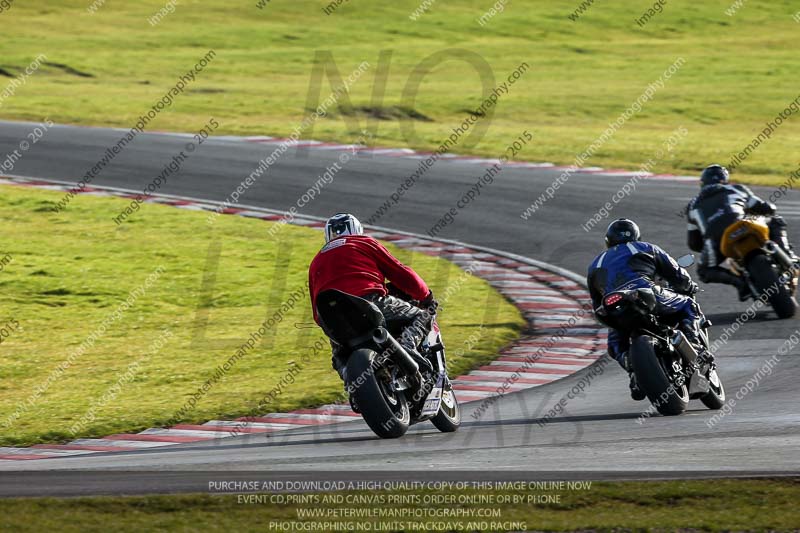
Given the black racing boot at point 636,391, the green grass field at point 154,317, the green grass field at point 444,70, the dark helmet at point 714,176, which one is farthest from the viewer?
the green grass field at point 444,70

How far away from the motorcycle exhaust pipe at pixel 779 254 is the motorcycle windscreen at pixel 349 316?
20.2 ft

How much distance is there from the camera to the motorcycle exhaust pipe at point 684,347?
396 inches

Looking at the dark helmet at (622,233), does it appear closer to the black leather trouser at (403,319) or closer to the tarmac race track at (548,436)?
the tarmac race track at (548,436)

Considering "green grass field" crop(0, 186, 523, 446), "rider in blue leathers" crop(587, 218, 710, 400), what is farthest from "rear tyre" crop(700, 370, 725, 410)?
"green grass field" crop(0, 186, 523, 446)

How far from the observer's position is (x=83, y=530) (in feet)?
20.5

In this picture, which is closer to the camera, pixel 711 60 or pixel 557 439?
pixel 557 439

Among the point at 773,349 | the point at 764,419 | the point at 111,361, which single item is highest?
the point at 764,419

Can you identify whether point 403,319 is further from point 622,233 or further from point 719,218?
point 719,218

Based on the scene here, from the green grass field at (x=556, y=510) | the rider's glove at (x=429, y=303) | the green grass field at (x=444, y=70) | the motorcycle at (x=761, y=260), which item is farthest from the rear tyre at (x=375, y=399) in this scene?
the green grass field at (x=444, y=70)

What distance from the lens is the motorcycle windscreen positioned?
9.21m

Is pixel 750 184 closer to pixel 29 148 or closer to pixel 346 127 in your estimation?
pixel 346 127

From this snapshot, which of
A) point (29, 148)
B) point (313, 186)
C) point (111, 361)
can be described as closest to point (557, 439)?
point (111, 361)

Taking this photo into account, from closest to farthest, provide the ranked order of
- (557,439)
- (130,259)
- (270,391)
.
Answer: (557,439) → (270,391) → (130,259)

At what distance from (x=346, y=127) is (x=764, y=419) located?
2193 centimetres
